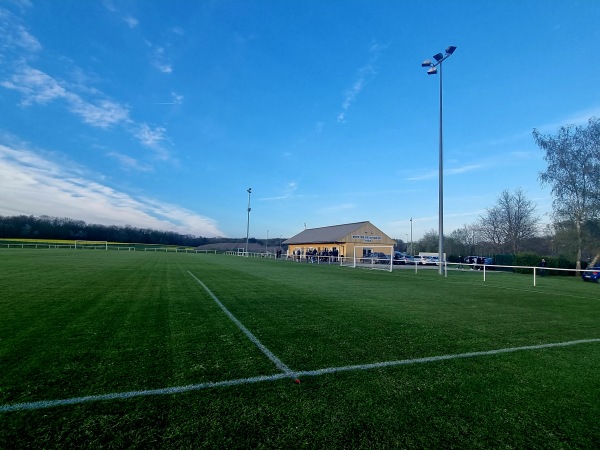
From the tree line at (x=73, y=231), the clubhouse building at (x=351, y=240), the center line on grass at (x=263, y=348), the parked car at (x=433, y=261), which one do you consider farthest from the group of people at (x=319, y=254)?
the tree line at (x=73, y=231)

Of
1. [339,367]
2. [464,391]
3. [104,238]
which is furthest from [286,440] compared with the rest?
[104,238]

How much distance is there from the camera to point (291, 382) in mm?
3496

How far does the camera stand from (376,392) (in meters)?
3.30

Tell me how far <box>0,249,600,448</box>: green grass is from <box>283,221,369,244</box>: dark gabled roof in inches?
1611

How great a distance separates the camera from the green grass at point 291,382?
8.38ft

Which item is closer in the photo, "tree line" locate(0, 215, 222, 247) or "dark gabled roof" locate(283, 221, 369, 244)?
"dark gabled roof" locate(283, 221, 369, 244)

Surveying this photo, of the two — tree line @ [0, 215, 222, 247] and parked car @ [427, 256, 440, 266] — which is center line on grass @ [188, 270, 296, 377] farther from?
tree line @ [0, 215, 222, 247]

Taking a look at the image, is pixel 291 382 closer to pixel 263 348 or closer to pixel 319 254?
pixel 263 348

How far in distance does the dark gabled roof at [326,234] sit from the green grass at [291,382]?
1611 inches

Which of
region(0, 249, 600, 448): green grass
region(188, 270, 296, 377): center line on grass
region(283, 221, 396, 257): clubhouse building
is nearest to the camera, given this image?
region(0, 249, 600, 448): green grass

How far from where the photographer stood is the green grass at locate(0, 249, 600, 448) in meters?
2.55

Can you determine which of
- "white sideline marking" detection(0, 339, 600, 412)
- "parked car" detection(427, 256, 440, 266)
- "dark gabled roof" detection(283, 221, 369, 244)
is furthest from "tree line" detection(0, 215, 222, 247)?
"white sideline marking" detection(0, 339, 600, 412)

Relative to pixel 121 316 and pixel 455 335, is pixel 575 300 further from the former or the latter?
pixel 121 316

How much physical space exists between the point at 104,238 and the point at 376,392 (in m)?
112
